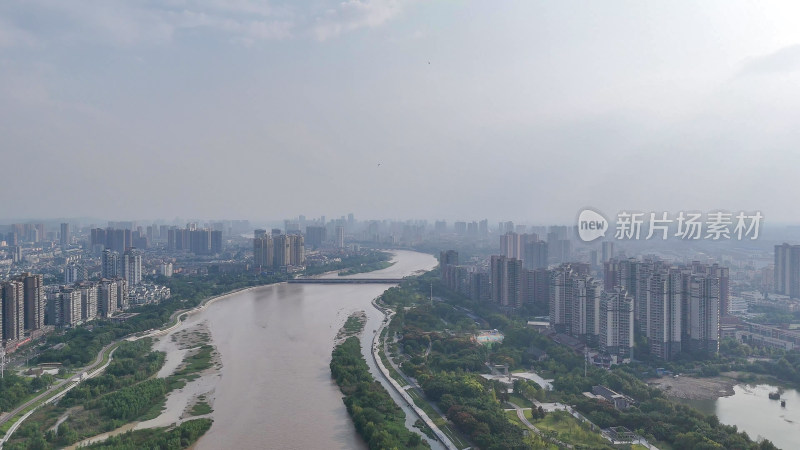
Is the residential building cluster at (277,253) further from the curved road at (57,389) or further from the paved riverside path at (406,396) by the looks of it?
the curved road at (57,389)

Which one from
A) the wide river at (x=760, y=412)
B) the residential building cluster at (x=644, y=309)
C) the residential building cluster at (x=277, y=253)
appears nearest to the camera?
the wide river at (x=760, y=412)

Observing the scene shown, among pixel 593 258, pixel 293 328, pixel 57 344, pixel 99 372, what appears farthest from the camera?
pixel 593 258

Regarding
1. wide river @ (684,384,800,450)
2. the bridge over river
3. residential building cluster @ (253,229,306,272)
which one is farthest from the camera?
residential building cluster @ (253,229,306,272)

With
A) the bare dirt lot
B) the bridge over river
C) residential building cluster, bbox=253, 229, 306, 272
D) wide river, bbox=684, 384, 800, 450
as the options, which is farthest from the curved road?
residential building cluster, bbox=253, 229, 306, 272

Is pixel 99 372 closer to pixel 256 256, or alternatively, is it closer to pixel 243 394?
pixel 243 394

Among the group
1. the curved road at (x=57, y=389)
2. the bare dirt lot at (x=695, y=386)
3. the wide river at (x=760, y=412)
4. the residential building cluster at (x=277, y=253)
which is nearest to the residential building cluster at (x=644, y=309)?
the bare dirt lot at (x=695, y=386)

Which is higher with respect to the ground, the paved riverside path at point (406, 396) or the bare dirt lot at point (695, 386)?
the paved riverside path at point (406, 396)

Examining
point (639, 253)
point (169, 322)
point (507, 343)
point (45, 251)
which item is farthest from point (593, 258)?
point (45, 251)

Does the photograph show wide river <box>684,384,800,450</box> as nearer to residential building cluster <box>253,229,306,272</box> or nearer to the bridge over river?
the bridge over river
